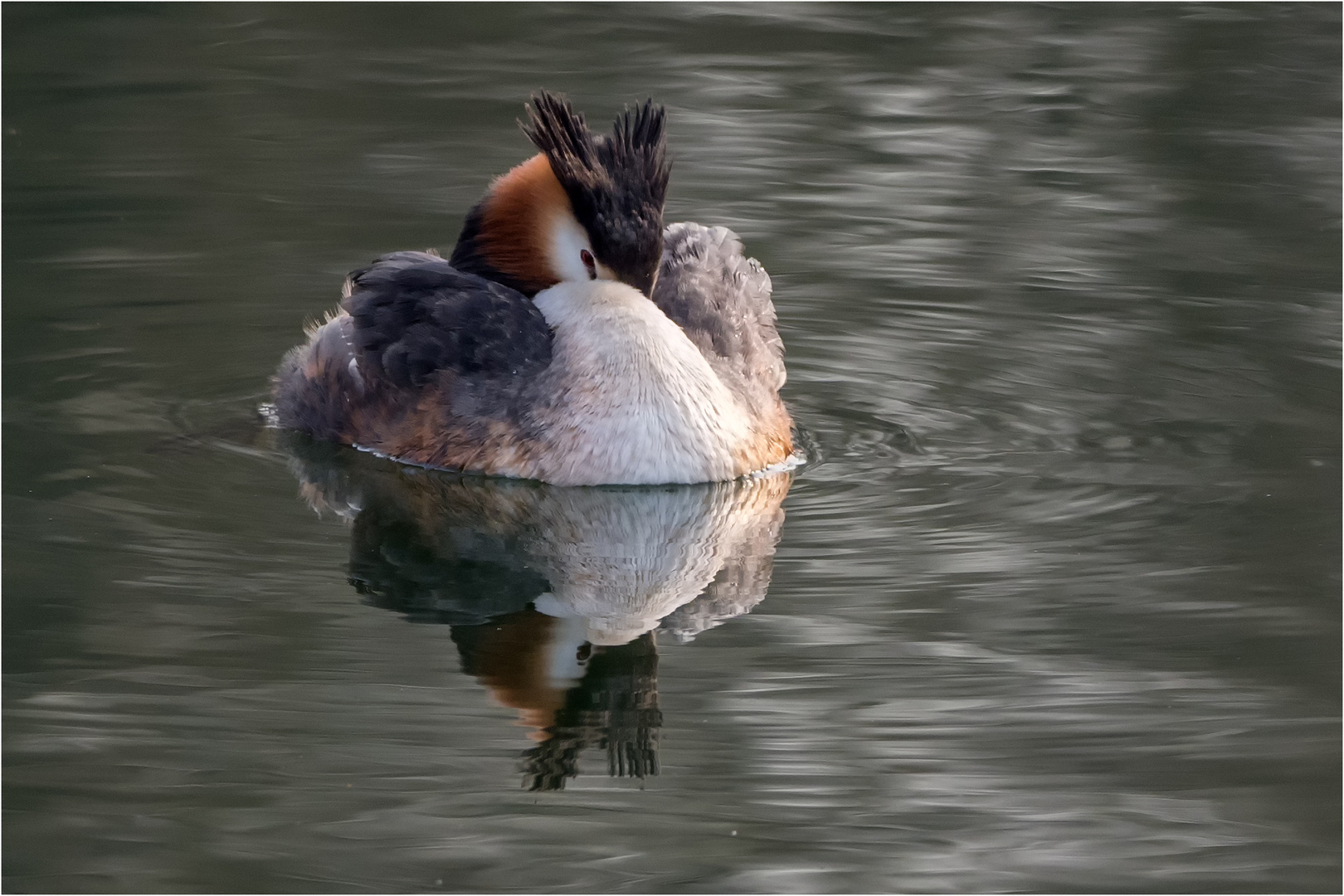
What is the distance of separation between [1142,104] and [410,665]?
9656mm

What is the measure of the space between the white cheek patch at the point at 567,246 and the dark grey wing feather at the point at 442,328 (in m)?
0.23

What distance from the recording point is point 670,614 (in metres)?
7.11

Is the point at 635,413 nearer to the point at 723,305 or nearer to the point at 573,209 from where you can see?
the point at 573,209

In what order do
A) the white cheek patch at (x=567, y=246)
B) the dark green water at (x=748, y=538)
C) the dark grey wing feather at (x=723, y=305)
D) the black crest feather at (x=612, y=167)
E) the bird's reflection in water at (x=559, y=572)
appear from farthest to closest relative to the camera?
the dark grey wing feather at (x=723, y=305) → the white cheek patch at (x=567, y=246) → the black crest feather at (x=612, y=167) → the bird's reflection in water at (x=559, y=572) → the dark green water at (x=748, y=538)

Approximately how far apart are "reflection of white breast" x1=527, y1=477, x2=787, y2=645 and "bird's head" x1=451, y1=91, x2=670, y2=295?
1021mm

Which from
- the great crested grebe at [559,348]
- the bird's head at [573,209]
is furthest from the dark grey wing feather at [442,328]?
the bird's head at [573,209]

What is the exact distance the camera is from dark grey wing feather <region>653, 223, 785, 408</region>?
902cm

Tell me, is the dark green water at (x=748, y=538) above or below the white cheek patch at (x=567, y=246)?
below

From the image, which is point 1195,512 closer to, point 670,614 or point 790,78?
point 670,614

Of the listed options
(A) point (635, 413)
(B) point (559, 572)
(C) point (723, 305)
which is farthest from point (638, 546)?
(C) point (723, 305)

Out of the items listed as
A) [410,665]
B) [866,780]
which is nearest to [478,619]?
[410,665]

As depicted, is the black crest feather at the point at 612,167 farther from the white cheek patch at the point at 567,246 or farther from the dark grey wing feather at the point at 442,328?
the dark grey wing feather at the point at 442,328

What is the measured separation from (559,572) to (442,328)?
161 cm

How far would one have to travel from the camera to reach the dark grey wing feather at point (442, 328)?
8609mm
